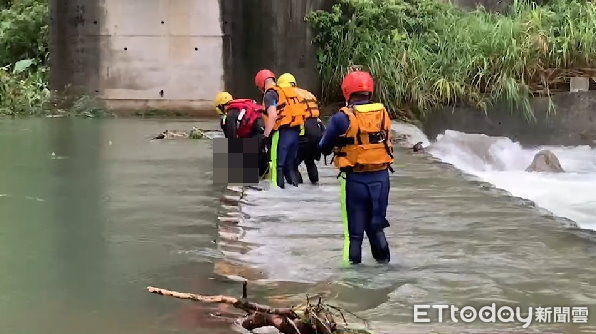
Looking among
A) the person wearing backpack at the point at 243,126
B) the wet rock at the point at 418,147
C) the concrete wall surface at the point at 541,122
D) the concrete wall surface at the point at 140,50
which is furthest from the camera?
the concrete wall surface at the point at 140,50

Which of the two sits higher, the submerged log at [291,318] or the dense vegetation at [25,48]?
the dense vegetation at [25,48]

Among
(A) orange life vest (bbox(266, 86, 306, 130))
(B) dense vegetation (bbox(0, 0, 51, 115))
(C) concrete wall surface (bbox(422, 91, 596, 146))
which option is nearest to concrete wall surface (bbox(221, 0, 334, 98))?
(C) concrete wall surface (bbox(422, 91, 596, 146))

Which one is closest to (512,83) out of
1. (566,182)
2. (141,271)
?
(566,182)

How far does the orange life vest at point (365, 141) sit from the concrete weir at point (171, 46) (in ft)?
46.3

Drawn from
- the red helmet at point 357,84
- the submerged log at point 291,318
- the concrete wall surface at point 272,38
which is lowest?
the submerged log at point 291,318

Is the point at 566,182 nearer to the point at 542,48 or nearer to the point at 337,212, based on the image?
the point at 337,212

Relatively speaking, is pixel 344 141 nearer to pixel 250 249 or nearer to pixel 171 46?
pixel 250 249

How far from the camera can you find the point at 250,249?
20.4ft

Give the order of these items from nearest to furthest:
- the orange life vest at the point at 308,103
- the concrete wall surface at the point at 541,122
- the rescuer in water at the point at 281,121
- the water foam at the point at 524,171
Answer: the rescuer in water at the point at 281,121 < the orange life vest at the point at 308,103 < the water foam at the point at 524,171 < the concrete wall surface at the point at 541,122

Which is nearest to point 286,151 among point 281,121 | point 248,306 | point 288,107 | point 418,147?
point 281,121

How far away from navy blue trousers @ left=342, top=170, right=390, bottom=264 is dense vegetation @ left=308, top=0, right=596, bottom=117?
11986 mm

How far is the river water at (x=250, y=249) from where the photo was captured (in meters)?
4.56

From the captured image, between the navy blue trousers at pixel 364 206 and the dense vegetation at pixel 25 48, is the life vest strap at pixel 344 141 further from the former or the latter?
the dense vegetation at pixel 25 48

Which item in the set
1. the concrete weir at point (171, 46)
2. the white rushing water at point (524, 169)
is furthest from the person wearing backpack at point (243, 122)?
the concrete weir at point (171, 46)
